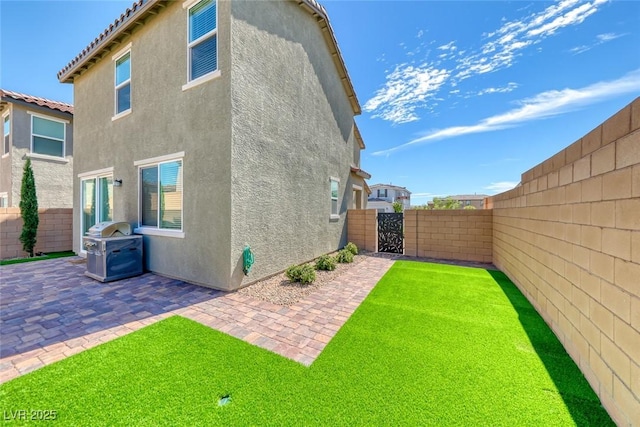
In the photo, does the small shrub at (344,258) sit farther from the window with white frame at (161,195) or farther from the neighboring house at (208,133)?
the window with white frame at (161,195)

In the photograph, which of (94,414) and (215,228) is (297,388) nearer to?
(94,414)

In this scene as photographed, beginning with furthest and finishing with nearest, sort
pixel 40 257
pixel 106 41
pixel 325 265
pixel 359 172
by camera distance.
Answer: pixel 359 172, pixel 40 257, pixel 325 265, pixel 106 41

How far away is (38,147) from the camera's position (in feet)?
41.1

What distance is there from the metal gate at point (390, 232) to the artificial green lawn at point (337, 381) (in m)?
7.12

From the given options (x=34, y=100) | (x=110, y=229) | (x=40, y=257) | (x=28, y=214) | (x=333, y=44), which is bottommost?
(x=40, y=257)

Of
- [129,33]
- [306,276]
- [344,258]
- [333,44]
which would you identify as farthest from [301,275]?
[333,44]

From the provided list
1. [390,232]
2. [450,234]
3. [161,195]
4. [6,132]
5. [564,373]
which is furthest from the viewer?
[6,132]

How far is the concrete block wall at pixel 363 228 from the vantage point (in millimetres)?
11930

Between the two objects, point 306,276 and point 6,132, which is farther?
point 6,132

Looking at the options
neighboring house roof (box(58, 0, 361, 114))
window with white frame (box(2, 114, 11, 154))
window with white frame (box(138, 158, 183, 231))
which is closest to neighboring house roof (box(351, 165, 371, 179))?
neighboring house roof (box(58, 0, 361, 114))

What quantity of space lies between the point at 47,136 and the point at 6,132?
1963 millimetres

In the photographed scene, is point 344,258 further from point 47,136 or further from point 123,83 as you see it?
point 47,136

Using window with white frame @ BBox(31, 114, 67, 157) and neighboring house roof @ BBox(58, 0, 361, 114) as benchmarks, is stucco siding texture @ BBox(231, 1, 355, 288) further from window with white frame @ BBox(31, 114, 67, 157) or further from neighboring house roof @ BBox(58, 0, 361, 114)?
window with white frame @ BBox(31, 114, 67, 157)

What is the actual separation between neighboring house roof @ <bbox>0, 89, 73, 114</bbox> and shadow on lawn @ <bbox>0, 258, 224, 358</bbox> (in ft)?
31.4
